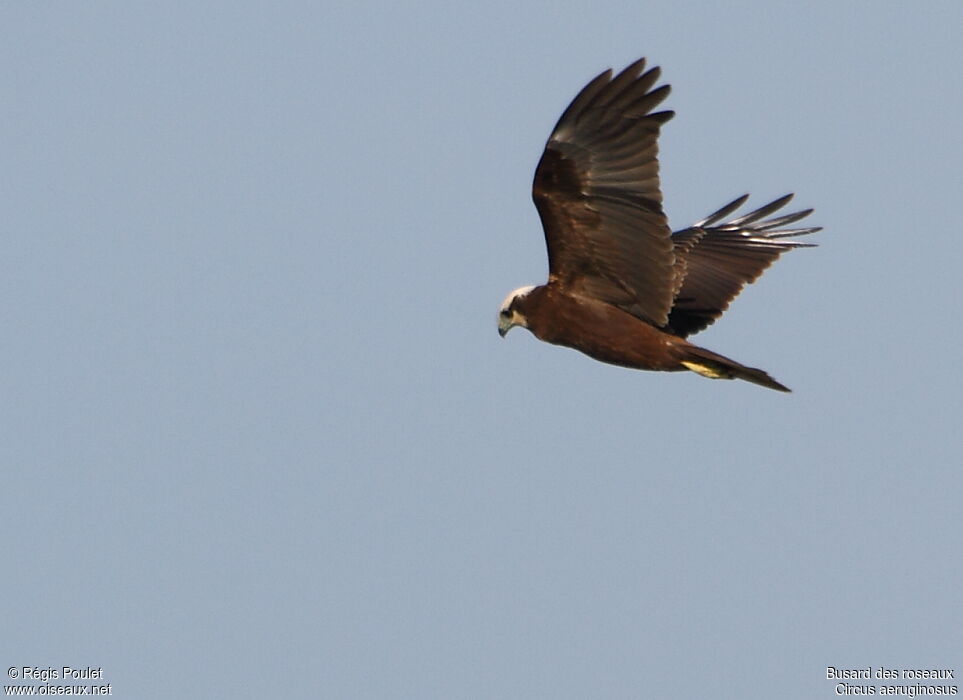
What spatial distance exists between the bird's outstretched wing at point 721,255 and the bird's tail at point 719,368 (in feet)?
2.48

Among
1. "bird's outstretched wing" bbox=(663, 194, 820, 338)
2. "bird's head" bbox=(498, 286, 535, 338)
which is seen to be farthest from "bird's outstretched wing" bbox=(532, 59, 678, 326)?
"bird's outstretched wing" bbox=(663, 194, 820, 338)

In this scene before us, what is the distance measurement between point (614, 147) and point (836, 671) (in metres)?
4.62

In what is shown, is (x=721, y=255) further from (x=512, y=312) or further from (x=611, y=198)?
(x=611, y=198)

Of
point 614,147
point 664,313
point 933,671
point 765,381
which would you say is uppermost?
point 614,147

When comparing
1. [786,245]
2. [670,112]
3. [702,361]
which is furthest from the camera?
[786,245]

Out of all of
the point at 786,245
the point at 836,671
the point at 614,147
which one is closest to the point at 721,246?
the point at 786,245

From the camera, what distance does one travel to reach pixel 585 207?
1172cm

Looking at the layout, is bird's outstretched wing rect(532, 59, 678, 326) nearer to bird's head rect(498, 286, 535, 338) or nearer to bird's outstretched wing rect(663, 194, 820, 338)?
bird's head rect(498, 286, 535, 338)

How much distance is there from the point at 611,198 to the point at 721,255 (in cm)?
302

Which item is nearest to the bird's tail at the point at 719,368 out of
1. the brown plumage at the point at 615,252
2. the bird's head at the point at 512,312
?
the brown plumage at the point at 615,252

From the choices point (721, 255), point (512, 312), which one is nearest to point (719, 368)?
point (512, 312)

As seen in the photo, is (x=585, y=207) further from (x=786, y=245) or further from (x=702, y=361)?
(x=786, y=245)

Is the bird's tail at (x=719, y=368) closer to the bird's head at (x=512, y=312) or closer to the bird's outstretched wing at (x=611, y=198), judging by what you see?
the bird's outstretched wing at (x=611, y=198)

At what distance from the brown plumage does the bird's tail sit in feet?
0.04
